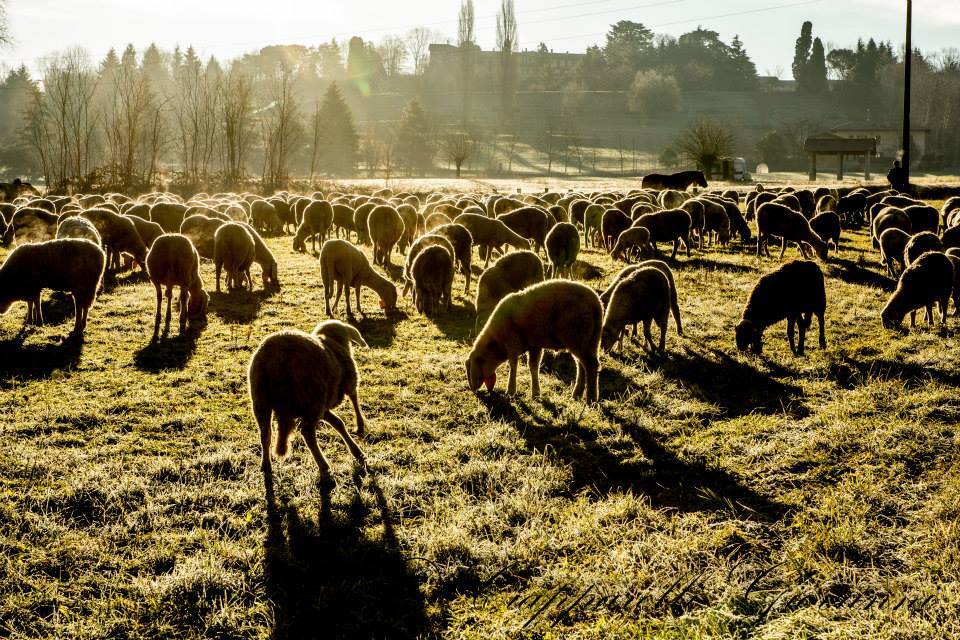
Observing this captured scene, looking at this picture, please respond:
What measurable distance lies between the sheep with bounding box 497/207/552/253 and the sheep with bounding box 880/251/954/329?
9424 mm

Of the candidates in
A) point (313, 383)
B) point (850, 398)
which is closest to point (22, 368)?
point (313, 383)

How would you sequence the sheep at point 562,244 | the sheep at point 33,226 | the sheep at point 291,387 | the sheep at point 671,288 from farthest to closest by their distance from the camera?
the sheep at point 33,226 → the sheep at point 562,244 → the sheep at point 671,288 → the sheep at point 291,387

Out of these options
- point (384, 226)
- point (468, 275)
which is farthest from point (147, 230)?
point (468, 275)

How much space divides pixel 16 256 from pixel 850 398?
473 inches

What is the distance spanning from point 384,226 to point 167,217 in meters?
6.81

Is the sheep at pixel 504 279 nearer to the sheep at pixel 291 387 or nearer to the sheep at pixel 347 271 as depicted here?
the sheep at pixel 347 271

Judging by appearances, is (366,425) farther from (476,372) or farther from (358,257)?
(358,257)

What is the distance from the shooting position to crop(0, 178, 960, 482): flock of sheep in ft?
19.4

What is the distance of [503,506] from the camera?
5.11m

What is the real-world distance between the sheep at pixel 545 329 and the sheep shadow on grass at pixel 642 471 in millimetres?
639

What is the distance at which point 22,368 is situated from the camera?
28.9ft

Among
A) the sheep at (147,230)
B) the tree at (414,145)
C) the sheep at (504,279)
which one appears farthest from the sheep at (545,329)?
the tree at (414,145)

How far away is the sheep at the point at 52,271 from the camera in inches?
396

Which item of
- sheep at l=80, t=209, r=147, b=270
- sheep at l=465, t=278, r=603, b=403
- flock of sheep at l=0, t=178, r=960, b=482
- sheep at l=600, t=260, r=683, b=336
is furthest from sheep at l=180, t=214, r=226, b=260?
sheep at l=465, t=278, r=603, b=403
